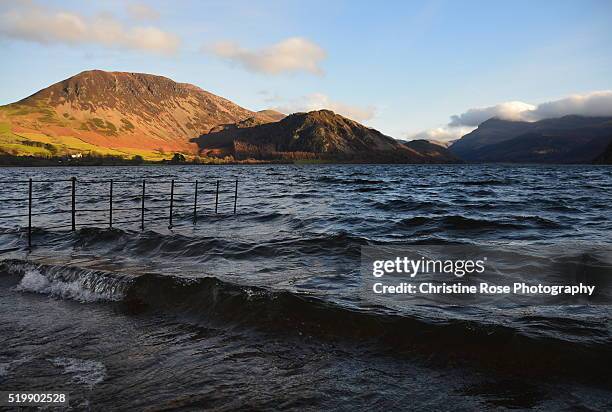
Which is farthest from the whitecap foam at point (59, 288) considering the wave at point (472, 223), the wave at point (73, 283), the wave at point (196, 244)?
the wave at point (472, 223)

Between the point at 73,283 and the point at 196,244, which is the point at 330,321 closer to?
the point at 73,283

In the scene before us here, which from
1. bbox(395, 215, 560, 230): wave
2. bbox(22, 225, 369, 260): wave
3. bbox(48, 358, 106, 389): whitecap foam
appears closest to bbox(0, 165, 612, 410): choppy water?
bbox(48, 358, 106, 389): whitecap foam

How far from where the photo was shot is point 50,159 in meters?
193

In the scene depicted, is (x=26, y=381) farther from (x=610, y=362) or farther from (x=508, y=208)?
(x=508, y=208)

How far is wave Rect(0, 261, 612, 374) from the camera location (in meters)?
7.70

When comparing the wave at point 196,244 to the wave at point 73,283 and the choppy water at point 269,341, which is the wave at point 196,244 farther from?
the wave at point 73,283

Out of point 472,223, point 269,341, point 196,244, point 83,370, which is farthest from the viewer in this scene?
point 472,223

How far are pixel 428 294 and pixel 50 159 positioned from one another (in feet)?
718

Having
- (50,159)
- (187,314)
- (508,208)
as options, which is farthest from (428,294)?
(50,159)

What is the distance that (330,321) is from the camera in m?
9.37

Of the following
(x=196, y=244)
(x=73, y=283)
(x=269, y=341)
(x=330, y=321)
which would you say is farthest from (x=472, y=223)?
(x=73, y=283)

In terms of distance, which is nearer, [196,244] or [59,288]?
[59,288]

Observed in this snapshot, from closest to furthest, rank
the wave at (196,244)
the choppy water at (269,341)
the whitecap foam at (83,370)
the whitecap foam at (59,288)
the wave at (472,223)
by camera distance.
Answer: the choppy water at (269,341)
the whitecap foam at (83,370)
the whitecap foam at (59,288)
the wave at (196,244)
the wave at (472,223)

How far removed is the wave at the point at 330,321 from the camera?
25.3ft
